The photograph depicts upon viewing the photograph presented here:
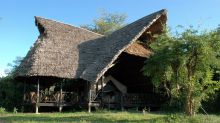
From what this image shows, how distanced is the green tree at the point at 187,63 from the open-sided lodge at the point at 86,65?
507 cm

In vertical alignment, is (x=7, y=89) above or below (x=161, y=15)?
below

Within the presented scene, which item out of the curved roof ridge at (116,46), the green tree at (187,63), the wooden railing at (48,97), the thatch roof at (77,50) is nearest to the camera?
the green tree at (187,63)

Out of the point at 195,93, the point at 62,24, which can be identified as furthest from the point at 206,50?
the point at 62,24

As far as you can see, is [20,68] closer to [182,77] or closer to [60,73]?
[60,73]

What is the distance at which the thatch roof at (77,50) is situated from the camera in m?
20.1

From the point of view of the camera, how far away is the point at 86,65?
21.7m

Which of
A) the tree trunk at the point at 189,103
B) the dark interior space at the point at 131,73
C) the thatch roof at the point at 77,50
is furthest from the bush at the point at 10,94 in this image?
the tree trunk at the point at 189,103

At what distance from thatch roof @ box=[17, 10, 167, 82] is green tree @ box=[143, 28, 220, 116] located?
16.6 feet

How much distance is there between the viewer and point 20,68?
2081 cm

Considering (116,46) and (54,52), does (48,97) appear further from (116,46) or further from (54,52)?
(116,46)

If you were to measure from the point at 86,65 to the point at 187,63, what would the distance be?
8.44 m

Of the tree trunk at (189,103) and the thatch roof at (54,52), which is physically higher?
the thatch roof at (54,52)

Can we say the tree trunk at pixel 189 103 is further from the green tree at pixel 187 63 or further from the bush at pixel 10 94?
the bush at pixel 10 94

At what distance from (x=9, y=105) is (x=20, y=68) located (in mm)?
4014
